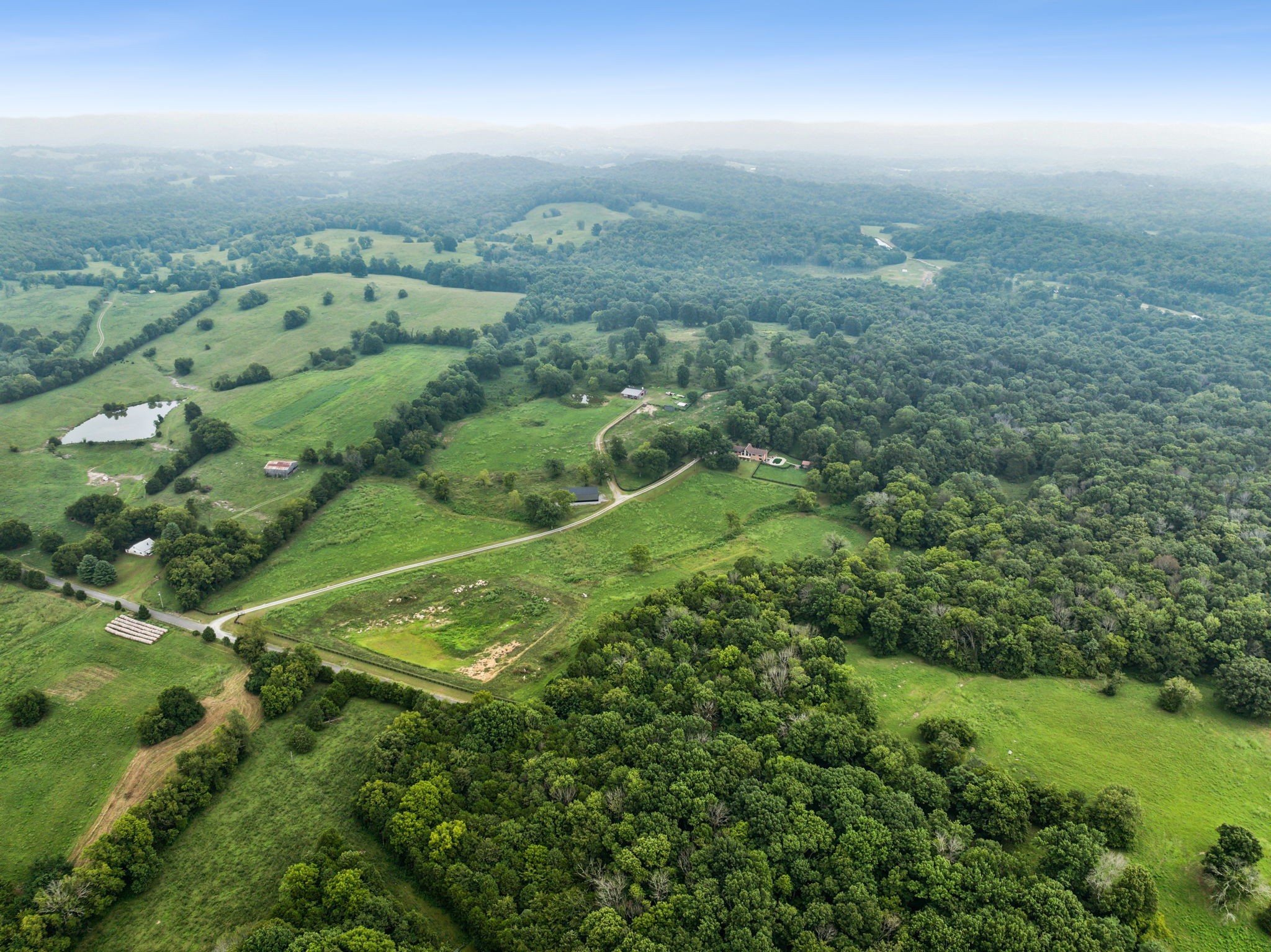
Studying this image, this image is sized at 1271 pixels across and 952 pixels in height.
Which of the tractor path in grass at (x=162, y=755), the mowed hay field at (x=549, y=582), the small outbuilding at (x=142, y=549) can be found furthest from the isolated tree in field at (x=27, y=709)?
the small outbuilding at (x=142, y=549)

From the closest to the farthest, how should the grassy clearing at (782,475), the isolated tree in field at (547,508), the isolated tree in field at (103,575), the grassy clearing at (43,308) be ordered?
the isolated tree in field at (103,575), the isolated tree in field at (547,508), the grassy clearing at (782,475), the grassy clearing at (43,308)

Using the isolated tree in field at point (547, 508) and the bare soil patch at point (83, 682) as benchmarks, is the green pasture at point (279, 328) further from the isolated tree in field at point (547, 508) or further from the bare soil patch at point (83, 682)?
the bare soil patch at point (83, 682)

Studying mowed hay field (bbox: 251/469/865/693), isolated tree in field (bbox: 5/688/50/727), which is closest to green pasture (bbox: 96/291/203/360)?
mowed hay field (bbox: 251/469/865/693)

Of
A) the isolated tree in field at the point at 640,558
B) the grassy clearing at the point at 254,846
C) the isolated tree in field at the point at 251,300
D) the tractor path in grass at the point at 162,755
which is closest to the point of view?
the grassy clearing at the point at 254,846

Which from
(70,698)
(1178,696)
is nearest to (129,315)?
(70,698)

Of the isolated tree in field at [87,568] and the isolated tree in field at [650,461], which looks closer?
the isolated tree in field at [87,568]

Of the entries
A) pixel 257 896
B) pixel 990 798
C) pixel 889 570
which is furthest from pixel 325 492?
A: pixel 990 798

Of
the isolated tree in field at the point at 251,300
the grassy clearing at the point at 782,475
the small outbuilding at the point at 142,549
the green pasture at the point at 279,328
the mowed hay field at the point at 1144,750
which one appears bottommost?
the small outbuilding at the point at 142,549
